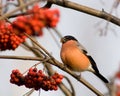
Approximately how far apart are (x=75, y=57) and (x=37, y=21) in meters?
2.21

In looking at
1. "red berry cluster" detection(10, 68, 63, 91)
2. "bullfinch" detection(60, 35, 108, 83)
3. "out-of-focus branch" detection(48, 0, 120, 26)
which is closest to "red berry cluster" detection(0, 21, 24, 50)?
"red berry cluster" detection(10, 68, 63, 91)

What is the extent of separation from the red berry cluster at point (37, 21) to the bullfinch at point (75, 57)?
78.1 inches

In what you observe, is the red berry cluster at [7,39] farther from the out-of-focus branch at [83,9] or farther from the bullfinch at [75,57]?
the bullfinch at [75,57]

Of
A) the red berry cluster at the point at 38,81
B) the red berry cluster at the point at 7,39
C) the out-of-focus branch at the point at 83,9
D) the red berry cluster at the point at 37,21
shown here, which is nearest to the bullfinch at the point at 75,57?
the out-of-focus branch at the point at 83,9

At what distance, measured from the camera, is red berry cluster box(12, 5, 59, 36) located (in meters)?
1.42

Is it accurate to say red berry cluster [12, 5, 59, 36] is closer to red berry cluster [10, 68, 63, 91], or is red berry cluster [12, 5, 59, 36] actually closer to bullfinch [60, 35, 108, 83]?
red berry cluster [10, 68, 63, 91]

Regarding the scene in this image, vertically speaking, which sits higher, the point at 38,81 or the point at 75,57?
the point at 38,81

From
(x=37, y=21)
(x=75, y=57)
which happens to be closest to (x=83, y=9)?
(x=37, y=21)

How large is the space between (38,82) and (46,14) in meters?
0.78

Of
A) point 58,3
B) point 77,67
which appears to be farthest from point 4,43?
point 77,67

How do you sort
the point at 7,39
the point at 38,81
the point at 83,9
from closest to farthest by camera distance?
the point at 7,39 < the point at 38,81 < the point at 83,9

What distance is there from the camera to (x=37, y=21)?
1.41 meters

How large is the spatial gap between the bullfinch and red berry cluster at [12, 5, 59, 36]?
1.98m

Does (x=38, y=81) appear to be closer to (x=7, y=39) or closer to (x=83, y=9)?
(x=7, y=39)
